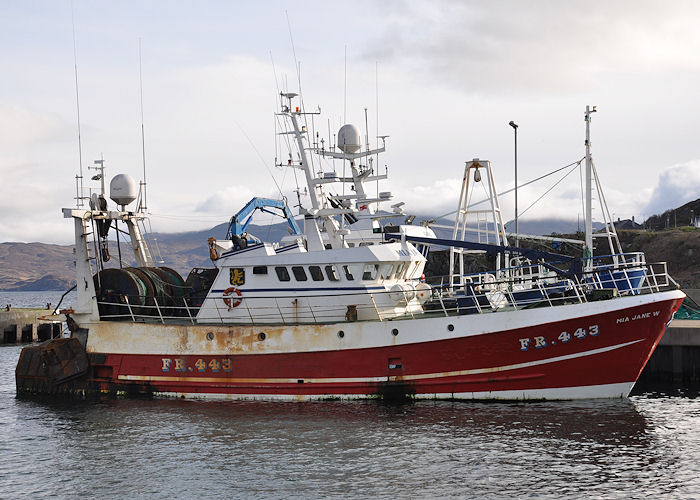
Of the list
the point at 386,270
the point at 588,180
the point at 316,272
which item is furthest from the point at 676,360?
the point at 316,272

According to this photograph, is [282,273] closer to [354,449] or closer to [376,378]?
[376,378]

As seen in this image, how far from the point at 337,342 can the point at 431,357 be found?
2.59 meters

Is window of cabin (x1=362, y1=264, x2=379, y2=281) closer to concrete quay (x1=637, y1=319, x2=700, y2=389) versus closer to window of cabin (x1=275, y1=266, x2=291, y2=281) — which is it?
window of cabin (x1=275, y1=266, x2=291, y2=281)

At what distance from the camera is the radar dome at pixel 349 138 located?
28188 mm

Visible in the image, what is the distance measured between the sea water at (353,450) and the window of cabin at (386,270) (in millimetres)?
3796

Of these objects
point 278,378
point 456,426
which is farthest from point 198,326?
point 456,426

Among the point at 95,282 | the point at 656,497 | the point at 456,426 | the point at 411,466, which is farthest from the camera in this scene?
the point at 95,282

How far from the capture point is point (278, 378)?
2106cm

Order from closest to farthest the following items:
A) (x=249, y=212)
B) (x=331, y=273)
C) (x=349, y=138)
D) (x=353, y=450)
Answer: (x=353, y=450) < (x=331, y=273) < (x=249, y=212) < (x=349, y=138)

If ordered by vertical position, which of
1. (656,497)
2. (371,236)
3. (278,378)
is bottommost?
(656,497)

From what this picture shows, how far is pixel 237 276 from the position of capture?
22.1 metres

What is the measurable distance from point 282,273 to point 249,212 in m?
4.23

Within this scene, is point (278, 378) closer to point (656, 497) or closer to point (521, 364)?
point (521, 364)

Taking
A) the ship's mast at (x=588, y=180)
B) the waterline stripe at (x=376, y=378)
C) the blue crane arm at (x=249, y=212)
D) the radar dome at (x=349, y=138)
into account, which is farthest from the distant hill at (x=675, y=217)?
the waterline stripe at (x=376, y=378)
